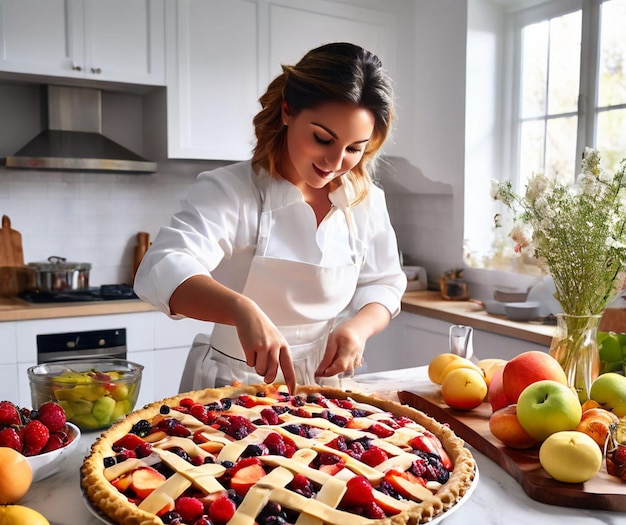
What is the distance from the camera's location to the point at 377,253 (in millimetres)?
1857

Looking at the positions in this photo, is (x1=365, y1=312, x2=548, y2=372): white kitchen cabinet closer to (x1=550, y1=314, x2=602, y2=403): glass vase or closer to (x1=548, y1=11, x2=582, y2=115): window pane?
(x1=548, y1=11, x2=582, y2=115): window pane

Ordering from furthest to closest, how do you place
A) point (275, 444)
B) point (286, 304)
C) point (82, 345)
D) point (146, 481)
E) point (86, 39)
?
point (86, 39) < point (82, 345) < point (286, 304) < point (275, 444) < point (146, 481)

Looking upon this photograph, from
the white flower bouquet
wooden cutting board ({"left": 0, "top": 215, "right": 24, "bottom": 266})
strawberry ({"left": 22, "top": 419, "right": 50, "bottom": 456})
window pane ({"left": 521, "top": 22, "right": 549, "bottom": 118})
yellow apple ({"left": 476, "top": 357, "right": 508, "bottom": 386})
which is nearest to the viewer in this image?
strawberry ({"left": 22, "top": 419, "right": 50, "bottom": 456})

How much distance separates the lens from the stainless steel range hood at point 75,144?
3.07m

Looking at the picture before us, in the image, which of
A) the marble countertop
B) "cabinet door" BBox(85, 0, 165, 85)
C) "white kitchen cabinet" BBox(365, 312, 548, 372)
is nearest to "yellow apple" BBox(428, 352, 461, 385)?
the marble countertop

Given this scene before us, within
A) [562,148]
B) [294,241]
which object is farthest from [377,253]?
[562,148]

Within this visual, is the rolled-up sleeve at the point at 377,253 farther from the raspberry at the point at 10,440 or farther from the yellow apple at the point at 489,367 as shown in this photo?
the raspberry at the point at 10,440

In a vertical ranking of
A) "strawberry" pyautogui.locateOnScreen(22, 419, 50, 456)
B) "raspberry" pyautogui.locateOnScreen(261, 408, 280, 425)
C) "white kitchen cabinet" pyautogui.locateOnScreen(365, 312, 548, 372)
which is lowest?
"white kitchen cabinet" pyautogui.locateOnScreen(365, 312, 548, 372)

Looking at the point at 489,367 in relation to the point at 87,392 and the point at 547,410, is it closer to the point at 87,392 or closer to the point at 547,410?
the point at 547,410

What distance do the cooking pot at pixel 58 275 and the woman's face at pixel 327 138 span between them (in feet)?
6.57

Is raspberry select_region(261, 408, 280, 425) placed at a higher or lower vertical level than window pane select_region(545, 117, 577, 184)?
lower

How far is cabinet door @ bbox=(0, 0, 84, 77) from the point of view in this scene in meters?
2.88

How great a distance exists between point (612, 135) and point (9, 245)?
2813mm

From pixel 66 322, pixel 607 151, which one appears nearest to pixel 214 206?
pixel 66 322
